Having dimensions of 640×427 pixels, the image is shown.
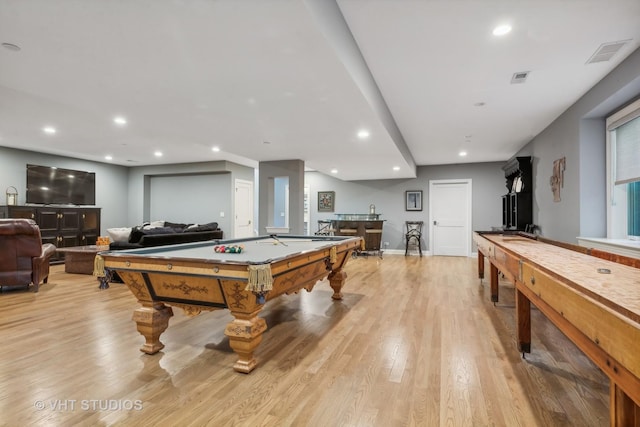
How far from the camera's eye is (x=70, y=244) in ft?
23.5

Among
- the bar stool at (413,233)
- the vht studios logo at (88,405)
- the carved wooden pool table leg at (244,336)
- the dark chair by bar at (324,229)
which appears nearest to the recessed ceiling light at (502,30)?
the carved wooden pool table leg at (244,336)

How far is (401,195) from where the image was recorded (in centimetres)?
888

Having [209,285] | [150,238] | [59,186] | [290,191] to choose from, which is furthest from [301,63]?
[59,186]

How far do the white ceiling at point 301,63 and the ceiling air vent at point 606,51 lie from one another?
0.16 feet

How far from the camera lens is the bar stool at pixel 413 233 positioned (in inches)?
337

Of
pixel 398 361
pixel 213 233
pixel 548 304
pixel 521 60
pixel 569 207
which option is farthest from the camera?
pixel 213 233

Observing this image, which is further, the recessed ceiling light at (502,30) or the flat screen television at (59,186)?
the flat screen television at (59,186)

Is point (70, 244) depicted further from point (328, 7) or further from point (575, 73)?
point (575, 73)

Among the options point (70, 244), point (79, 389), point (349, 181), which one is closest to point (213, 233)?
point (70, 244)

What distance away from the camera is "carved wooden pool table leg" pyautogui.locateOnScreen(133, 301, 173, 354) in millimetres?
2393

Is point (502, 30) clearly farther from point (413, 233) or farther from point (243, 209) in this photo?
point (243, 209)

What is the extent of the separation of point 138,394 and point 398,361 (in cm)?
167

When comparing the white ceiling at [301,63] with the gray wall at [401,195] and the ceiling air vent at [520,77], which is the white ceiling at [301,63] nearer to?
the ceiling air vent at [520,77]

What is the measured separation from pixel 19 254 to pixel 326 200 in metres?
6.79
